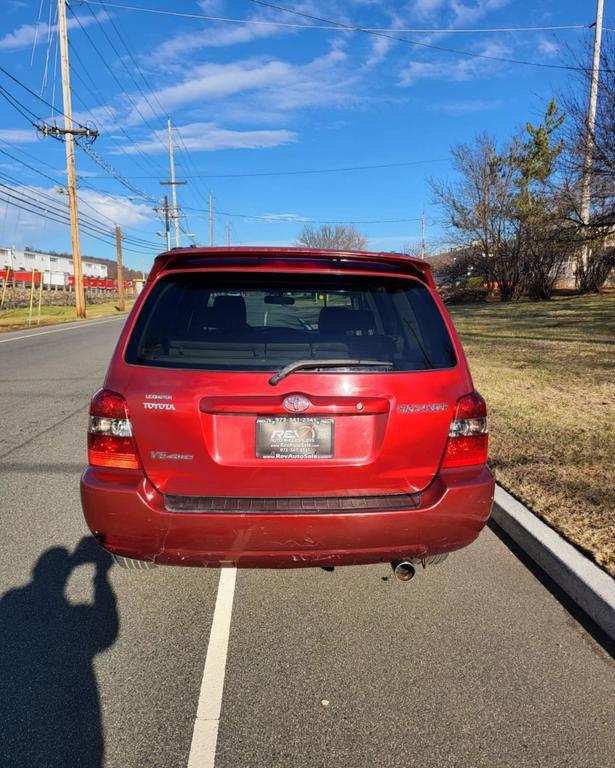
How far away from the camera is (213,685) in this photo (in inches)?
91.7

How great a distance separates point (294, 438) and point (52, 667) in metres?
1.47

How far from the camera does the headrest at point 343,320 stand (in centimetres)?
283

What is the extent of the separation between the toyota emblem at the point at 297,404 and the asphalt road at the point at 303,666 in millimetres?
1155

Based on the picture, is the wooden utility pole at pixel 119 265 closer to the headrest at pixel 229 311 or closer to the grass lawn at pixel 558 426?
the grass lawn at pixel 558 426

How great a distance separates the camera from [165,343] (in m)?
2.56

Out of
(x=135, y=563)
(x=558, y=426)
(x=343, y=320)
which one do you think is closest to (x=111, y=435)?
(x=135, y=563)

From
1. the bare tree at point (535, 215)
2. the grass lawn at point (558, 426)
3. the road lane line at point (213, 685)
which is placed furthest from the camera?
the bare tree at point (535, 215)

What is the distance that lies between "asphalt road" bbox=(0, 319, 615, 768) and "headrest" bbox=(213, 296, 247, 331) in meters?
1.48

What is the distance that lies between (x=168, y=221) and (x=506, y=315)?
42928mm

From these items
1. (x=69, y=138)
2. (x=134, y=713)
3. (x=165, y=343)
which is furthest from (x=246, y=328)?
(x=69, y=138)

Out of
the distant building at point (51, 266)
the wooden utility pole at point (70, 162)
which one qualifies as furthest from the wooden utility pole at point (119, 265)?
the distant building at point (51, 266)

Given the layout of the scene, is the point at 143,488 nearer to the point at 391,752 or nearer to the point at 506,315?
the point at 391,752

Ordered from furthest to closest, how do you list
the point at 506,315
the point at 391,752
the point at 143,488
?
the point at 506,315, the point at 143,488, the point at 391,752

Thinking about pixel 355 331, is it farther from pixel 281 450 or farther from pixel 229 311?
pixel 281 450
